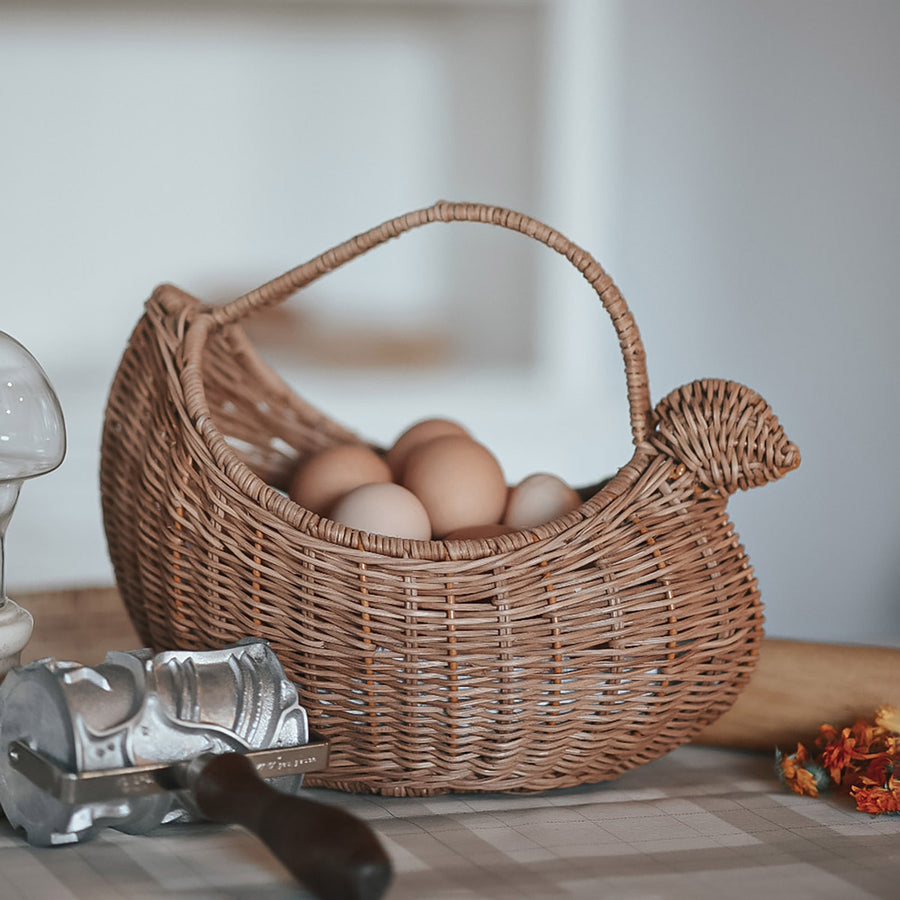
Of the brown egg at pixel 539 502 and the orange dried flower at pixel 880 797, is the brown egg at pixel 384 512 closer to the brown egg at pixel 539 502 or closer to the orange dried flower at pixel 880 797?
the brown egg at pixel 539 502

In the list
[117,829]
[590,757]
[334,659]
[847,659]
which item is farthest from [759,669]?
[117,829]

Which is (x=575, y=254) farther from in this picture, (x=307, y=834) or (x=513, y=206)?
(x=513, y=206)

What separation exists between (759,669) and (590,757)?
7.0 inches

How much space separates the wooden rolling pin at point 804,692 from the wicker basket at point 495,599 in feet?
0.25

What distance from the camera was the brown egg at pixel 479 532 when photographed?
0.74 m

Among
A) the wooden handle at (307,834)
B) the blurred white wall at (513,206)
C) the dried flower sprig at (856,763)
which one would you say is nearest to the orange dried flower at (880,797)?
the dried flower sprig at (856,763)

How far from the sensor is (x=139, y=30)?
1894mm

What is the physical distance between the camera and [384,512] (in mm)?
736

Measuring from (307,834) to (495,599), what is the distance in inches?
8.1

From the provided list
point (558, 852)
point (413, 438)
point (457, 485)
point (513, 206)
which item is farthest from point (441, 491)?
point (513, 206)

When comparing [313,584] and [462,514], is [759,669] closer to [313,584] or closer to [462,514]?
[462,514]

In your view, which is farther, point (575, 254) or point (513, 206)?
point (513, 206)

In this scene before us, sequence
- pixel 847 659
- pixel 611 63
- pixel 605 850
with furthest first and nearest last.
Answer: pixel 611 63 < pixel 847 659 < pixel 605 850

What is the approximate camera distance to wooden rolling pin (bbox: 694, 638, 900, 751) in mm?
770
